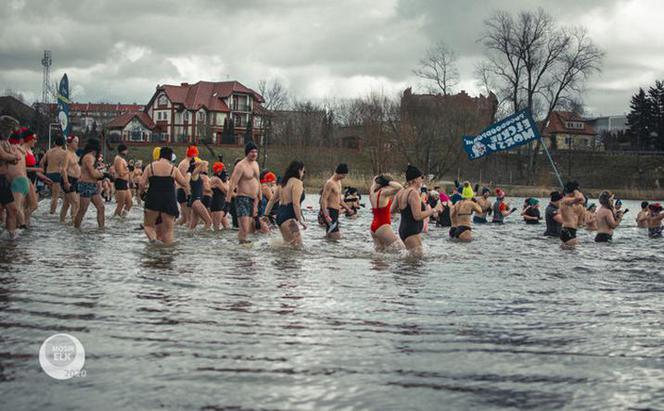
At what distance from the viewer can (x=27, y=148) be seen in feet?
41.7

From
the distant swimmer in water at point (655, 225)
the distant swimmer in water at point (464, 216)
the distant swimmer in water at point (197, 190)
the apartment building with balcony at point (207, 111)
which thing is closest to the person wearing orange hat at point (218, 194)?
the distant swimmer in water at point (197, 190)

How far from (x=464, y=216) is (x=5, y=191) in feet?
30.1

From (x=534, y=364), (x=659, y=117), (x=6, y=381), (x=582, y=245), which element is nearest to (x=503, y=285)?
(x=534, y=364)

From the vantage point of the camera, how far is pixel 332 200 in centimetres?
1452

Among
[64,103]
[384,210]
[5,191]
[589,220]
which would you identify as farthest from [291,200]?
[589,220]

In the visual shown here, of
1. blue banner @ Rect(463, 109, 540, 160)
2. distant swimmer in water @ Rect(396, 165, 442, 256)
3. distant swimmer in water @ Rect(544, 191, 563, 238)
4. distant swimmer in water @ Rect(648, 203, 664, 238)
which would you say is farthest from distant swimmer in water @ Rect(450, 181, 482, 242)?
blue banner @ Rect(463, 109, 540, 160)

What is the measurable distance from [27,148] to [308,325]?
27.8ft

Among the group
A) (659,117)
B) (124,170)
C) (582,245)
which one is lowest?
(582,245)

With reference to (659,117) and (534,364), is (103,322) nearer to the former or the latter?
(534,364)

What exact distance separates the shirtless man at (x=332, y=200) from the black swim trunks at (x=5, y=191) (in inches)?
217

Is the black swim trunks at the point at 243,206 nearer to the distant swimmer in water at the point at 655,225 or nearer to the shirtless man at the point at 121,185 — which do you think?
the shirtless man at the point at 121,185

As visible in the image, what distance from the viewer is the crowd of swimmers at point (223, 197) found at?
36.4ft

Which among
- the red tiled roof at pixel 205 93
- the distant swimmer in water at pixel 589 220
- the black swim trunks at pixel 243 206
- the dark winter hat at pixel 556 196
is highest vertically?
the red tiled roof at pixel 205 93
